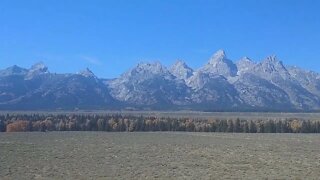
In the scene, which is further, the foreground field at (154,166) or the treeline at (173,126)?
the treeline at (173,126)

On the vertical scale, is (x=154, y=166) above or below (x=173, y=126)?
below

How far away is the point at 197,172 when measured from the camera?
138 ft

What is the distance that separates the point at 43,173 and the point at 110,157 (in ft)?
49.4

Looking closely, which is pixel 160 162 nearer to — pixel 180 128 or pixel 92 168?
pixel 92 168

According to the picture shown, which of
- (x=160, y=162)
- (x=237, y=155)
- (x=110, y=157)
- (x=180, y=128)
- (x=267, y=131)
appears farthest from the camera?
(x=180, y=128)

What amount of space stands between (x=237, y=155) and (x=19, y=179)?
29.3 metres

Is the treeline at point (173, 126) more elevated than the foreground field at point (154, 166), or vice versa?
the treeline at point (173, 126)

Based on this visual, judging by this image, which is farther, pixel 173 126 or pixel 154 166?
pixel 173 126

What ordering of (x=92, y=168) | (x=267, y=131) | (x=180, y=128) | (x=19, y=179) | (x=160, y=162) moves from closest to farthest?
1. (x=19, y=179)
2. (x=92, y=168)
3. (x=160, y=162)
4. (x=267, y=131)
5. (x=180, y=128)

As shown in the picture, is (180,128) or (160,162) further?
(180,128)

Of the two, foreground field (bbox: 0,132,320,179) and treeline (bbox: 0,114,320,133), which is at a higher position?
treeline (bbox: 0,114,320,133)

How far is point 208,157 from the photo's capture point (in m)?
56.3

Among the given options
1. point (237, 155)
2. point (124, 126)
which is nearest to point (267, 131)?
point (124, 126)

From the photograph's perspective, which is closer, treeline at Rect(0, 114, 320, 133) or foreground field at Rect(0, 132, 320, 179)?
foreground field at Rect(0, 132, 320, 179)
